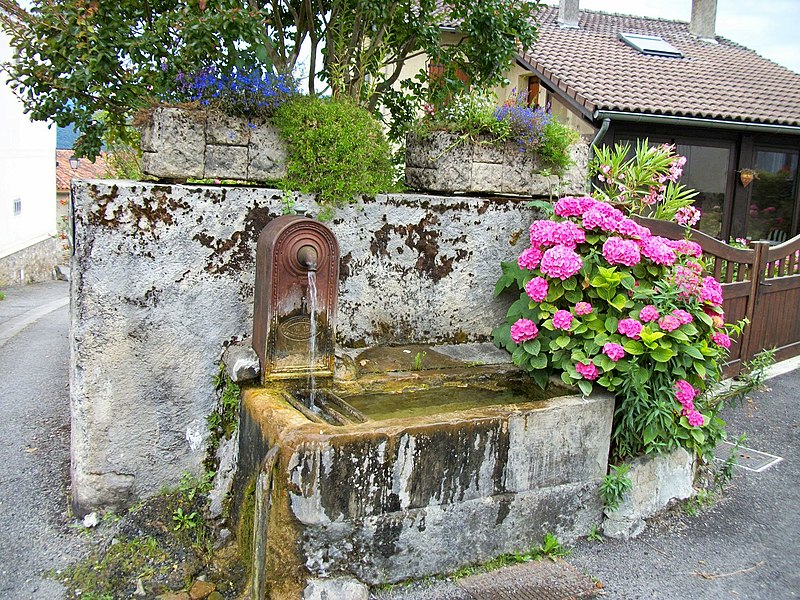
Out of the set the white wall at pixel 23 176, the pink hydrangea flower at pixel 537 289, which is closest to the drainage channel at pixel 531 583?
the pink hydrangea flower at pixel 537 289

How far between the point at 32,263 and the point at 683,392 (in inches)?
591

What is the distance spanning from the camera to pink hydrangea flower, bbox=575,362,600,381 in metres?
3.73

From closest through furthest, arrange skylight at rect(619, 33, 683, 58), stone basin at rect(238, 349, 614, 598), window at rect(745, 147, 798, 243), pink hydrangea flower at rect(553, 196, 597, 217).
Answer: stone basin at rect(238, 349, 614, 598)
pink hydrangea flower at rect(553, 196, 597, 217)
window at rect(745, 147, 798, 243)
skylight at rect(619, 33, 683, 58)

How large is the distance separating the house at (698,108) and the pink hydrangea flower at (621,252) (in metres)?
7.23

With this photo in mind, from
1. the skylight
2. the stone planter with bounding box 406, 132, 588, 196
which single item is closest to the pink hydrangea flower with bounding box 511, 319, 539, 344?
the stone planter with bounding box 406, 132, 588, 196

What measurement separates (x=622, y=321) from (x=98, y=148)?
3634 millimetres

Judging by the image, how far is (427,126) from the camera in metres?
4.52

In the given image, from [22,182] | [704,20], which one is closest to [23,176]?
[22,182]

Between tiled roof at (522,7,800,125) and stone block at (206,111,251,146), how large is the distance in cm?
788

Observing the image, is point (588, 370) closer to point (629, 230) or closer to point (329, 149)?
point (629, 230)

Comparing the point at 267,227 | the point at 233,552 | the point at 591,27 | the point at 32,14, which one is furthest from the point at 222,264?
the point at 591,27

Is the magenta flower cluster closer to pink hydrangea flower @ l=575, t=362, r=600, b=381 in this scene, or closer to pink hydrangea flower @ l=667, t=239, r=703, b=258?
pink hydrangea flower @ l=575, t=362, r=600, b=381

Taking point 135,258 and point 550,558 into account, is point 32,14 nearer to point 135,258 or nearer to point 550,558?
point 135,258

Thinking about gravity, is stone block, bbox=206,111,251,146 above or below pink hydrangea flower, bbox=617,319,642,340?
above
